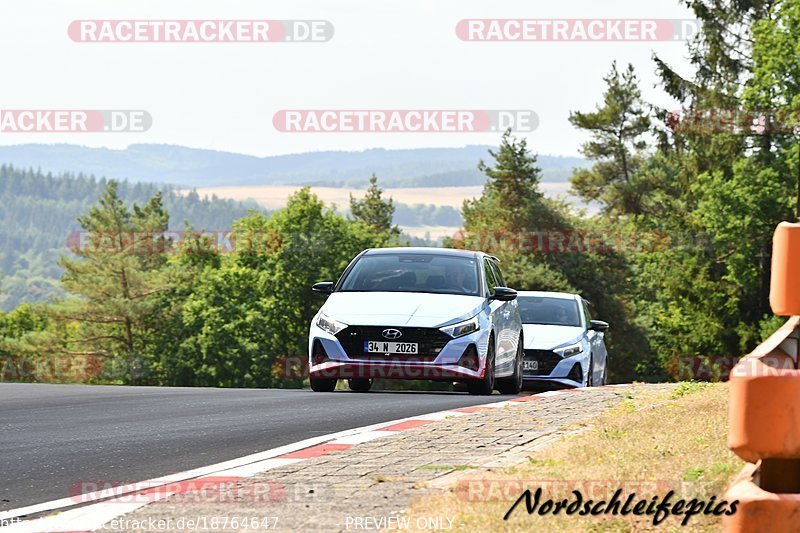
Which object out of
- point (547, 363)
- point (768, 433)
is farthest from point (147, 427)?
point (547, 363)

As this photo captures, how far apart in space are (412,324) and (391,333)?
0.26 meters

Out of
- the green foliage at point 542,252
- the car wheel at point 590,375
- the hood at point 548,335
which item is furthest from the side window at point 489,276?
the green foliage at point 542,252

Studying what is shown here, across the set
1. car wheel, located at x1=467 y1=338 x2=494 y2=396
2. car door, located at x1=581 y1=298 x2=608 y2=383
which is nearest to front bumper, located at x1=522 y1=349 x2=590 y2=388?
car door, located at x1=581 y1=298 x2=608 y2=383

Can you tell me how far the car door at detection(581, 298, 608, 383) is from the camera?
2280 centimetres

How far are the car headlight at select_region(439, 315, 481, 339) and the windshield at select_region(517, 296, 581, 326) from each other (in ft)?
23.6

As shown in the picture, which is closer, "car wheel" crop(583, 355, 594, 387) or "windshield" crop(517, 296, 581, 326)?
"car wheel" crop(583, 355, 594, 387)

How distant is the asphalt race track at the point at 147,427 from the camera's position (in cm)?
833

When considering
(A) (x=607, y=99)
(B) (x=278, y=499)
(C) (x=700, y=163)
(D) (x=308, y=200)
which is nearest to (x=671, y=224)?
(C) (x=700, y=163)

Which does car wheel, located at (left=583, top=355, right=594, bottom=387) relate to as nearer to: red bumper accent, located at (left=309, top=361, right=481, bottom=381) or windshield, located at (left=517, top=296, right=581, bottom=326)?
windshield, located at (left=517, top=296, right=581, bottom=326)

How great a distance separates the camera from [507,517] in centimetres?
584

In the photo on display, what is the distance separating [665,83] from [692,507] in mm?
50675

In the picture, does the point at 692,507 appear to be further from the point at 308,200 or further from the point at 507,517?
the point at 308,200

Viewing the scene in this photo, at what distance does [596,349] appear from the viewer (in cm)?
2325

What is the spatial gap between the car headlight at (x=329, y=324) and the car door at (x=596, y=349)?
26.2 ft
